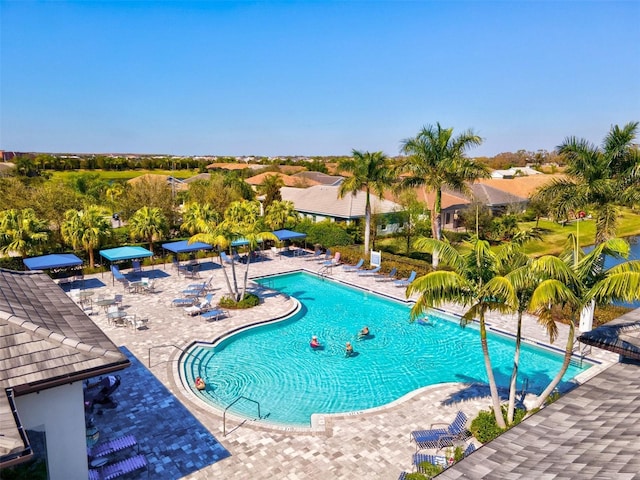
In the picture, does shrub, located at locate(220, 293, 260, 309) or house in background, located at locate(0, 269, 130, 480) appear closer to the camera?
house in background, located at locate(0, 269, 130, 480)

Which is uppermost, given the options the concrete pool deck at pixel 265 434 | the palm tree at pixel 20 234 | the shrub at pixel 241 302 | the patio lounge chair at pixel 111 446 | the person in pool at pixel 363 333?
the palm tree at pixel 20 234

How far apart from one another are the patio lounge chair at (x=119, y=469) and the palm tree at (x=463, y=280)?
6977 millimetres

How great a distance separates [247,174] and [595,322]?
8993cm

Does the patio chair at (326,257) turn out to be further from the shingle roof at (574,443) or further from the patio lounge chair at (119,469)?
the shingle roof at (574,443)

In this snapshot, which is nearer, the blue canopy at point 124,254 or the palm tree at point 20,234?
the palm tree at point 20,234

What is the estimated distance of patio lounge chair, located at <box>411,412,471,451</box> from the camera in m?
10.8

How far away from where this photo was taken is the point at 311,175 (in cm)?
9488

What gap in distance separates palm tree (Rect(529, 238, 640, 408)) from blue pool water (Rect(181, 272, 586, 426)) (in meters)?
6.17

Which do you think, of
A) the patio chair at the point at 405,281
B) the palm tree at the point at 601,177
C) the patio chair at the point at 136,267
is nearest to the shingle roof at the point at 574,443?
the palm tree at the point at 601,177

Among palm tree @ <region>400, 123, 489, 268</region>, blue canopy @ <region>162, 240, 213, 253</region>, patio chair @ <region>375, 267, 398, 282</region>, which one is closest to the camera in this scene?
palm tree @ <region>400, 123, 489, 268</region>

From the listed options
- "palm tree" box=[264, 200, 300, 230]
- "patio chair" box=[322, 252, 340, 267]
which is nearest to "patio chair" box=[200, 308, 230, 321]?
"patio chair" box=[322, 252, 340, 267]

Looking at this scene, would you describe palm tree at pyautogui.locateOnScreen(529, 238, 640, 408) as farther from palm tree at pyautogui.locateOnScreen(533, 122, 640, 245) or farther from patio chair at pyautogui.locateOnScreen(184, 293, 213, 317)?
patio chair at pyautogui.locateOnScreen(184, 293, 213, 317)

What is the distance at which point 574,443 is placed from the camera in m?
6.60

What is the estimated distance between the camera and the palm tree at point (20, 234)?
2469 cm
